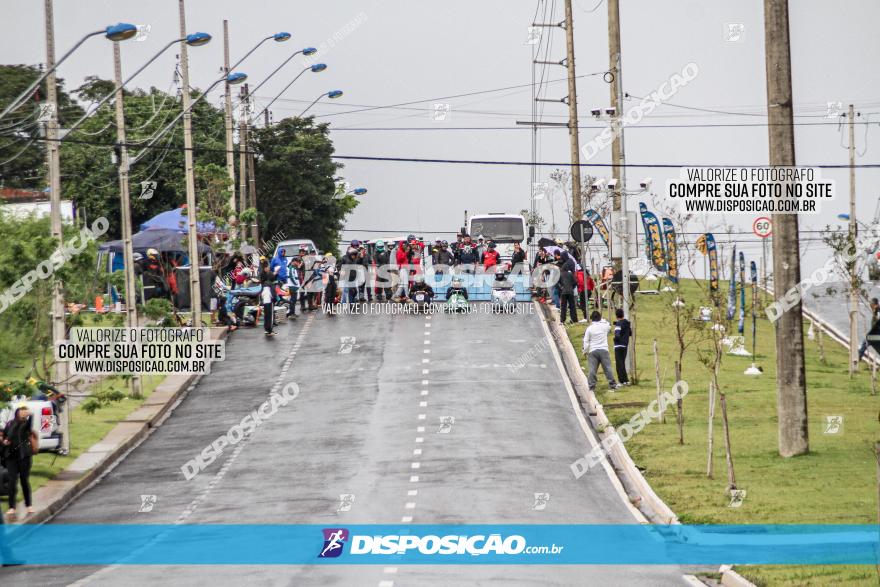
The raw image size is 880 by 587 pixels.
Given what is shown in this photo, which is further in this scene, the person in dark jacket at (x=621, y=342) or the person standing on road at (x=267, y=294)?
the person standing on road at (x=267, y=294)

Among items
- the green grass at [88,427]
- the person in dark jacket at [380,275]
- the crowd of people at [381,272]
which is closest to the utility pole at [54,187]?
the green grass at [88,427]

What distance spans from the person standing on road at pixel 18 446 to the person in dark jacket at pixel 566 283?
2052 centimetres

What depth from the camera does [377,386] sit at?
33.9 meters

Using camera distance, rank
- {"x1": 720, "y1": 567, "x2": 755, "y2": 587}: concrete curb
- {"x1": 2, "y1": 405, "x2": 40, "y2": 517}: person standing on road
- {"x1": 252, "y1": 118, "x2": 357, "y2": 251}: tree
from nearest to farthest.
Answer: {"x1": 720, "y1": 567, "x2": 755, "y2": 587}: concrete curb, {"x1": 2, "y1": 405, "x2": 40, "y2": 517}: person standing on road, {"x1": 252, "y1": 118, "x2": 357, "y2": 251}: tree

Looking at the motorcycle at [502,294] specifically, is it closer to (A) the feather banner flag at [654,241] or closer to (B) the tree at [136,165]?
(A) the feather banner flag at [654,241]

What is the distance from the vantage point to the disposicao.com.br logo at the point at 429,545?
19078 mm

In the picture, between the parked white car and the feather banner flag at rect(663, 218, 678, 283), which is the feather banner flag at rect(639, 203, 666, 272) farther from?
the parked white car

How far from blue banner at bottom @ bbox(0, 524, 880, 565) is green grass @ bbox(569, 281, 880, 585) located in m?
0.75

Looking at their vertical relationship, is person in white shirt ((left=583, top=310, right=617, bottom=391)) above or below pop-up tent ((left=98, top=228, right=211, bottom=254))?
below

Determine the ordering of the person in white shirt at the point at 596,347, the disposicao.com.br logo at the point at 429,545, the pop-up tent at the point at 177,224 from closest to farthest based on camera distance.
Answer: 1. the disposicao.com.br logo at the point at 429,545
2. the person in white shirt at the point at 596,347
3. the pop-up tent at the point at 177,224

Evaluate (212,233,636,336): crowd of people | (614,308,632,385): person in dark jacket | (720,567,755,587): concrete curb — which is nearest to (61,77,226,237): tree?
(212,233,636,336): crowd of people

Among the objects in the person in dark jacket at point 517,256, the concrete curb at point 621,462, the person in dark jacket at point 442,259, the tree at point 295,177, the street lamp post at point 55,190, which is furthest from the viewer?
the tree at point 295,177

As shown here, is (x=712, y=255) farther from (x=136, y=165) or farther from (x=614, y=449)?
(x=136, y=165)

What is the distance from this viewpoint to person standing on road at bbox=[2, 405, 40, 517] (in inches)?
898
